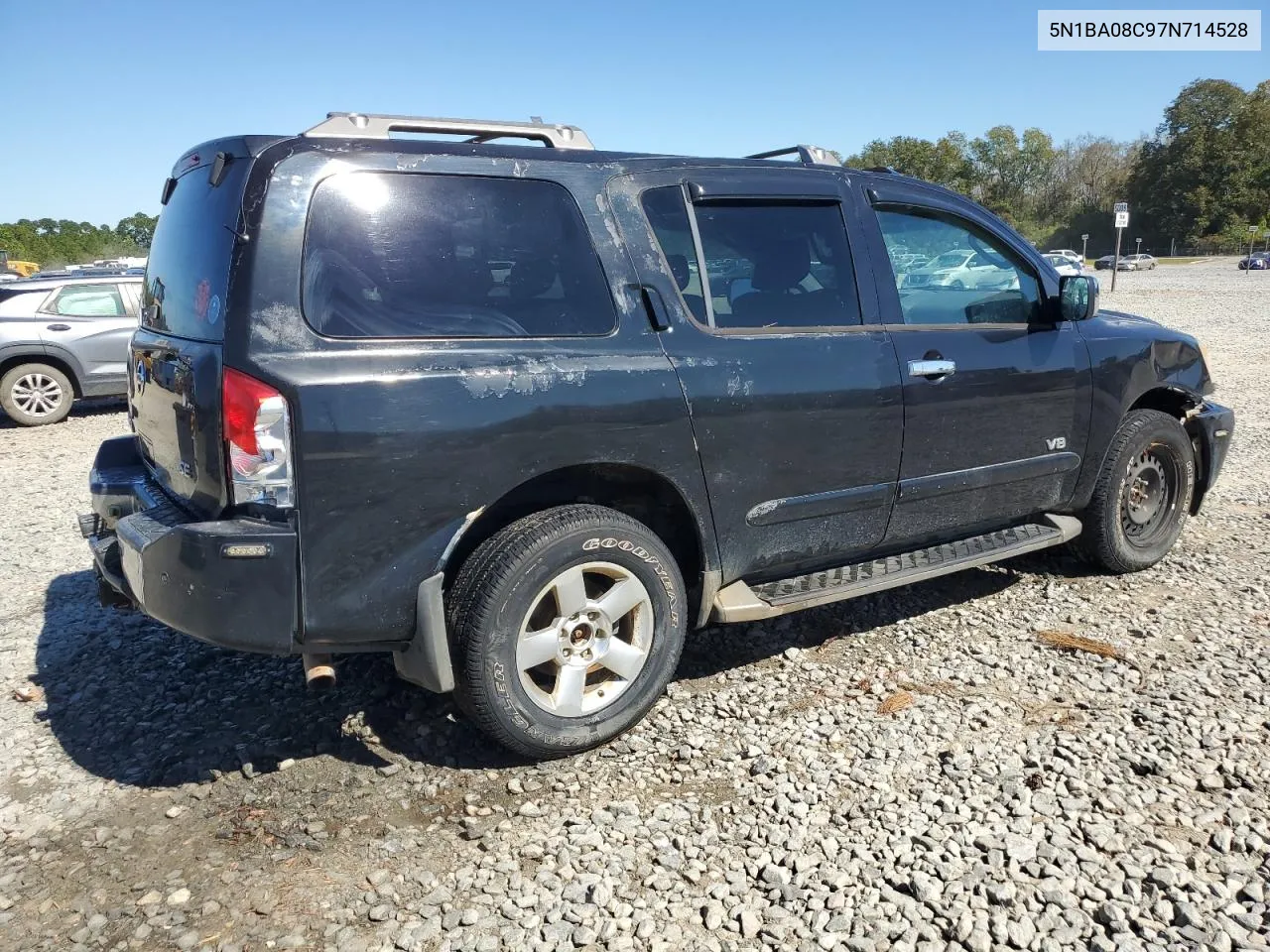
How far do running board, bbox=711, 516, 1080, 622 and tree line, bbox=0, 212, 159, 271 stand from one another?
167 feet

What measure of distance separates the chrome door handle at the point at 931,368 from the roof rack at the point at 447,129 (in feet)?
5.01

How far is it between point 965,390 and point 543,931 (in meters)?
2.72

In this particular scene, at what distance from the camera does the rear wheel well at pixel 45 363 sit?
10477mm

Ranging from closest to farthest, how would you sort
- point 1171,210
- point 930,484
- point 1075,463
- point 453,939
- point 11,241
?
point 453,939 < point 930,484 < point 1075,463 < point 11,241 < point 1171,210

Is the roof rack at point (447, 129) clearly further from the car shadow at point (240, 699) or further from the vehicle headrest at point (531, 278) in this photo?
the car shadow at point (240, 699)

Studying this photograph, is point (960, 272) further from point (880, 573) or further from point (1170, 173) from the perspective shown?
point (1170, 173)

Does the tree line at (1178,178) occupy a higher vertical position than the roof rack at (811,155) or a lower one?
higher

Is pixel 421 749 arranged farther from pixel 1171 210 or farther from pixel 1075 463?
pixel 1171 210

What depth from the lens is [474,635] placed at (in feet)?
9.48

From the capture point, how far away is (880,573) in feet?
12.6

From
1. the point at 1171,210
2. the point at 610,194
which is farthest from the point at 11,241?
the point at 1171,210

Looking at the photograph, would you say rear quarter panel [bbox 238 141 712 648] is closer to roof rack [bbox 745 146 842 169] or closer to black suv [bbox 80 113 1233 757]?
black suv [bbox 80 113 1233 757]

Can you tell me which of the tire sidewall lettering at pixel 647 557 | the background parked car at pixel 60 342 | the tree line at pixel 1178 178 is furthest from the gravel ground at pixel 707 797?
the tree line at pixel 1178 178

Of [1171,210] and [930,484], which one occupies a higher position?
[1171,210]
